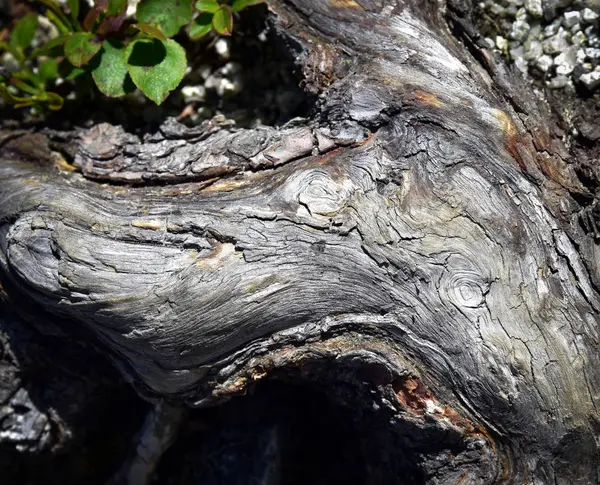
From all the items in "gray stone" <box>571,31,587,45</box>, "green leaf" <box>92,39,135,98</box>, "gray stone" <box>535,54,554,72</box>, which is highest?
"gray stone" <box>571,31,587,45</box>

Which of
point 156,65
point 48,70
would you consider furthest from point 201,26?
point 48,70

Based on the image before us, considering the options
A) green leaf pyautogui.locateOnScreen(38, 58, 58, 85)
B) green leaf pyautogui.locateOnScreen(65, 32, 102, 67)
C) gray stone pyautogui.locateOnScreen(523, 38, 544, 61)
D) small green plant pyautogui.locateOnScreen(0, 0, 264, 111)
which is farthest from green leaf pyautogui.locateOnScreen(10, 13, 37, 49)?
gray stone pyautogui.locateOnScreen(523, 38, 544, 61)

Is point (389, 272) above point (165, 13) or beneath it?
beneath

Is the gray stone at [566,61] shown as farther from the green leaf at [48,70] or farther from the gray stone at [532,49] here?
the green leaf at [48,70]

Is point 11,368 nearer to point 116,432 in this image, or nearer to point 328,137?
point 116,432

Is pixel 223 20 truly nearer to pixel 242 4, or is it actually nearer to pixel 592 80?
pixel 242 4

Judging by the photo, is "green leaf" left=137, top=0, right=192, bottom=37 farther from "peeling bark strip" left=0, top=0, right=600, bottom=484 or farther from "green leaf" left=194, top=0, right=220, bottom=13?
"peeling bark strip" left=0, top=0, right=600, bottom=484

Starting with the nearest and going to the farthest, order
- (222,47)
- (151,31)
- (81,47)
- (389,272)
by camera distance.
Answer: (389,272) → (151,31) → (81,47) → (222,47)
